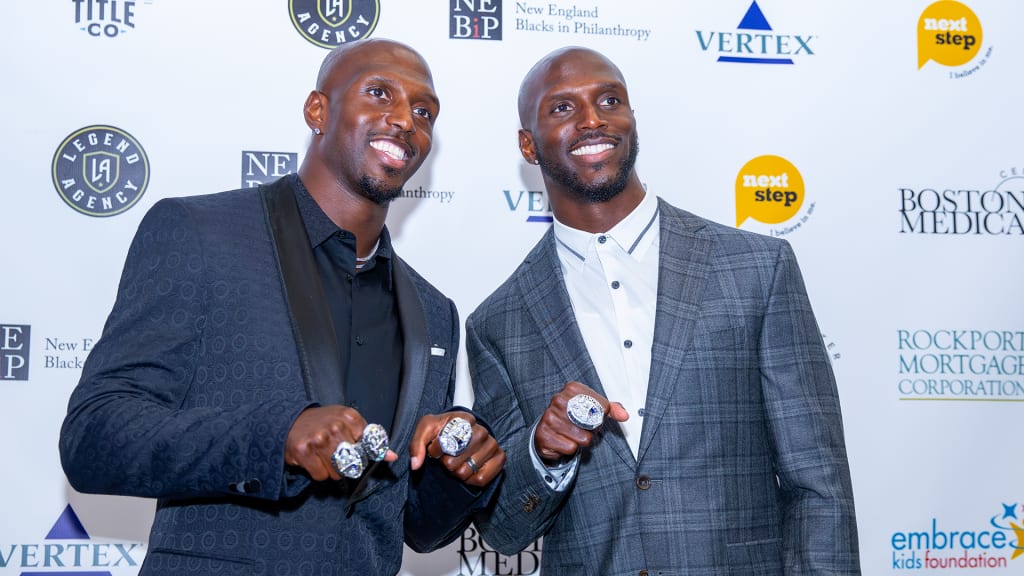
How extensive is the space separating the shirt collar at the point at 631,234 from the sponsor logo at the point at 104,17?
64.5 inches

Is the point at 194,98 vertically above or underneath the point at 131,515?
above

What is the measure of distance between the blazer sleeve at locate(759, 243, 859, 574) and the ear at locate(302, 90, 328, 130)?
1.15 metres

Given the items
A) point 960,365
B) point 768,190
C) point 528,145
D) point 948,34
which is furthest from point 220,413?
point 948,34

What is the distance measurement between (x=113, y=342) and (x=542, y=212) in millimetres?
1656

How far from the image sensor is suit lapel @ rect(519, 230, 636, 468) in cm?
218

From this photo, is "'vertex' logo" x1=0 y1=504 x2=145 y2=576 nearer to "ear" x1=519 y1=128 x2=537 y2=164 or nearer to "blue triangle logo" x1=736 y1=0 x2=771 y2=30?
"ear" x1=519 y1=128 x2=537 y2=164

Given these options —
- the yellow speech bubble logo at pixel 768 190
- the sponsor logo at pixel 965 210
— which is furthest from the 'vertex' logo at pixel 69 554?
the sponsor logo at pixel 965 210

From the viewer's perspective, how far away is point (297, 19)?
3066mm

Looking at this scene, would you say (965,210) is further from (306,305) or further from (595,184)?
(306,305)

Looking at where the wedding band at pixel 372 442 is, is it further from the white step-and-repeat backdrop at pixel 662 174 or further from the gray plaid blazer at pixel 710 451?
the white step-and-repeat backdrop at pixel 662 174

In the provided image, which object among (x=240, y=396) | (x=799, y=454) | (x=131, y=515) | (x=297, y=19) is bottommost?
(x=131, y=515)

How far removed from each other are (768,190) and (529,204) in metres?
0.82

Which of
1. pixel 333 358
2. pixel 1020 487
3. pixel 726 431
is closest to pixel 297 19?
pixel 333 358

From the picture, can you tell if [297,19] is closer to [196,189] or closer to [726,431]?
[196,189]
